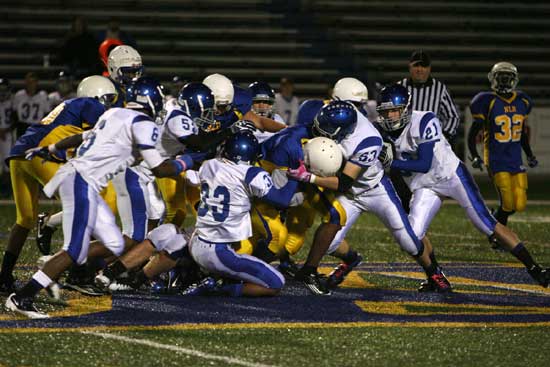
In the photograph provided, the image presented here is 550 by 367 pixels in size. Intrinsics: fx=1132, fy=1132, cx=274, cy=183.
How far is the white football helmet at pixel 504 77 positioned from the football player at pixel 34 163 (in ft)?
11.6

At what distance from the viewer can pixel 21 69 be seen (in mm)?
16109

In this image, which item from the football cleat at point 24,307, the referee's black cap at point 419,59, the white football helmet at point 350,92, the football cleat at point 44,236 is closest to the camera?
the football cleat at point 24,307

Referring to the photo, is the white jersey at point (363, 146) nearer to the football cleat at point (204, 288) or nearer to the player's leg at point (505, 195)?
the football cleat at point (204, 288)

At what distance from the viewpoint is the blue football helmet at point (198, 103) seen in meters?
6.48

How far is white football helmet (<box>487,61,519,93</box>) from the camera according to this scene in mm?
8820

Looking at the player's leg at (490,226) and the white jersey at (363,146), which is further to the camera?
the player's leg at (490,226)

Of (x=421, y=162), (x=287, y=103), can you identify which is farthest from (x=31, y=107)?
(x=421, y=162)

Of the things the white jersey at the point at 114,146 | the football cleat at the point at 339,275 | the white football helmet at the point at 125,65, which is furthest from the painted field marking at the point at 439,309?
the white football helmet at the point at 125,65

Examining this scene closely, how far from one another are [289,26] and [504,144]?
913 cm

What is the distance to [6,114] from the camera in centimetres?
1402

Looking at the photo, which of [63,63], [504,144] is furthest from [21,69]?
[504,144]

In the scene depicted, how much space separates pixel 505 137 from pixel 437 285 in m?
2.66

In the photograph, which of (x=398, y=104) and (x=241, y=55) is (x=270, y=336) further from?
(x=241, y=55)

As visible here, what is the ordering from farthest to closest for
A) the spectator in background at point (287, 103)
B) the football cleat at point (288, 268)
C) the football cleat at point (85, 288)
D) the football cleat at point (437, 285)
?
the spectator in background at point (287, 103) → the football cleat at point (288, 268) → the football cleat at point (437, 285) → the football cleat at point (85, 288)
